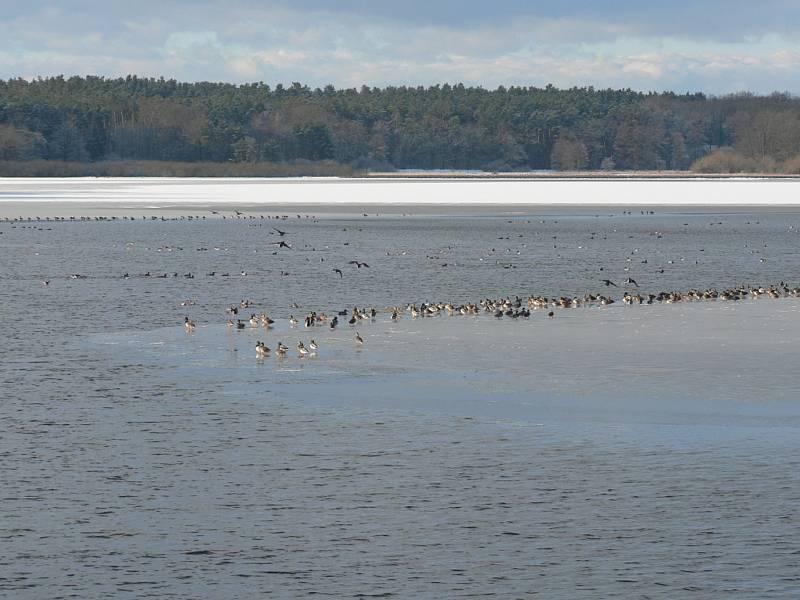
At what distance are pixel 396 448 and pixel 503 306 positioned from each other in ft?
40.4

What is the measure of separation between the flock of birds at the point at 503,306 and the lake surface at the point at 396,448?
327mm

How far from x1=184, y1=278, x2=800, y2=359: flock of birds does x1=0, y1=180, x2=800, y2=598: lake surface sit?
0.33 metres

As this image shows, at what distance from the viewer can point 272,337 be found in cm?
2280

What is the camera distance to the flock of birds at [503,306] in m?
24.2

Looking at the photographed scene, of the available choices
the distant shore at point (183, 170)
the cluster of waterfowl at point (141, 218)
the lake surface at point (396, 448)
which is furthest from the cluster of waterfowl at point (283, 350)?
the distant shore at point (183, 170)

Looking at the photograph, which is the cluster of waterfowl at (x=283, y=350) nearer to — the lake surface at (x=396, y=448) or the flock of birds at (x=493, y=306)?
the flock of birds at (x=493, y=306)

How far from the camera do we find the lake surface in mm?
10383

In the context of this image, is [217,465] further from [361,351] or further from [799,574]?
[361,351]

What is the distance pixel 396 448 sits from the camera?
14.2m

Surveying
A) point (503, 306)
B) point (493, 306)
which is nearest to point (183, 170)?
point (493, 306)

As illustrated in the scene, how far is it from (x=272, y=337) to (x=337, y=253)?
68.7 feet

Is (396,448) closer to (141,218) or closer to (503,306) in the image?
(503,306)

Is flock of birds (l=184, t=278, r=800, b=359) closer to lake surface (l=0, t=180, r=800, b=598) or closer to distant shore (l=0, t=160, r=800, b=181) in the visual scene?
lake surface (l=0, t=180, r=800, b=598)

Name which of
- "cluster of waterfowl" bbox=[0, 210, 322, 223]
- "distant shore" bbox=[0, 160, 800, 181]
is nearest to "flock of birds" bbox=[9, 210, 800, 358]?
"cluster of waterfowl" bbox=[0, 210, 322, 223]
